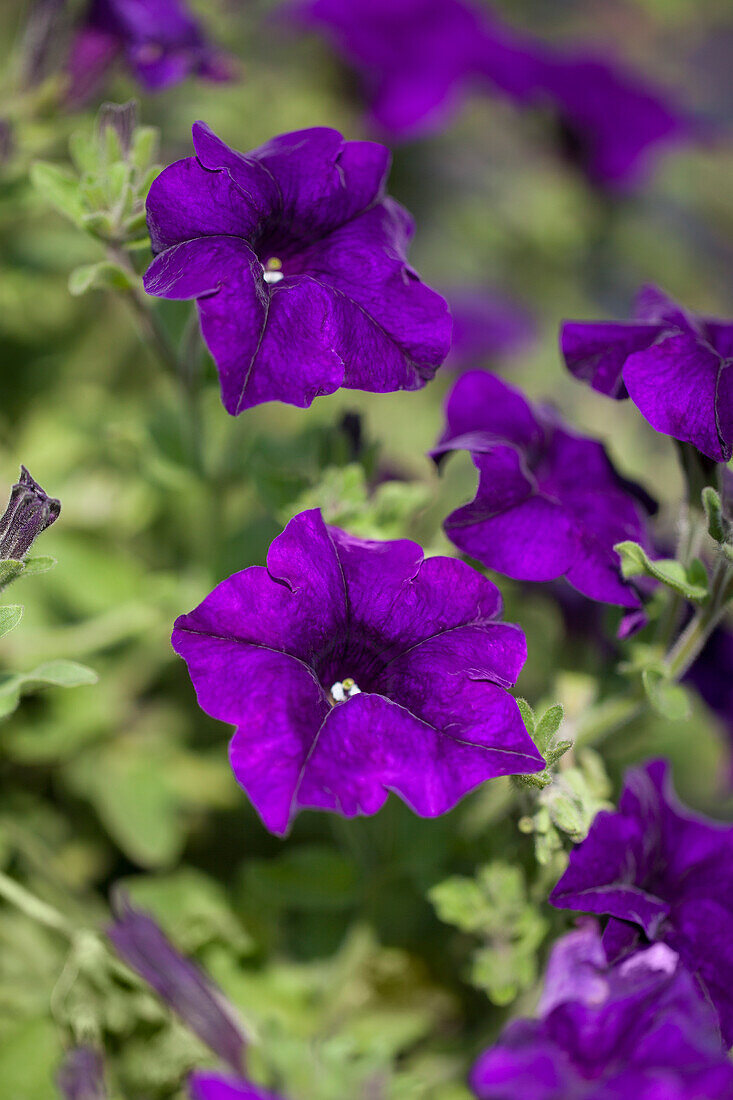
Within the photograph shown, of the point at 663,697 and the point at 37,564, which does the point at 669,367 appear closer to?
the point at 663,697

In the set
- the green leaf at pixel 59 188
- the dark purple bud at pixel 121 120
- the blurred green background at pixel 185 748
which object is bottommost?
the blurred green background at pixel 185 748

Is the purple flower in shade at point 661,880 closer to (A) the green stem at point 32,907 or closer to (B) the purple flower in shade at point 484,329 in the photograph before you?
(A) the green stem at point 32,907

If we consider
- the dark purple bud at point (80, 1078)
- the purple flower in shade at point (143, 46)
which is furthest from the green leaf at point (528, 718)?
the purple flower in shade at point (143, 46)

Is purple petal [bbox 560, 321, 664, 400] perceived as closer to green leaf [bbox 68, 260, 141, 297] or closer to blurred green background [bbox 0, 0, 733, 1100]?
blurred green background [bbox 0, 0, 733, 1100]

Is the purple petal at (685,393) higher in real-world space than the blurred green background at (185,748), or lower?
higher

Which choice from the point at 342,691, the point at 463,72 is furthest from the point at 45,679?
the point at 463,72

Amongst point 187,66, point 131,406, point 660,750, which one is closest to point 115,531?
point 131,406
